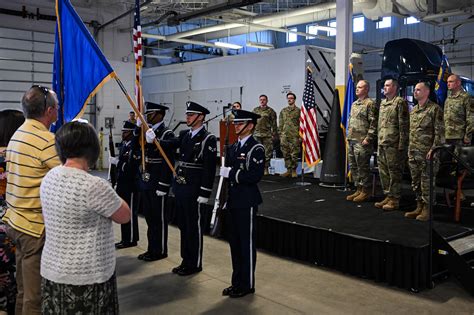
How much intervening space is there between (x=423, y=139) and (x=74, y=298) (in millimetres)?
4571

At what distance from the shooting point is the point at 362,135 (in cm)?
645

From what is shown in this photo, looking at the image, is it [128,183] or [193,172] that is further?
[128,183]

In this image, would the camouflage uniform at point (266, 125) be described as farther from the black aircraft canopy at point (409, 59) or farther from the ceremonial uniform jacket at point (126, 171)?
the ceremonial uniform jacket at point (126, 171)

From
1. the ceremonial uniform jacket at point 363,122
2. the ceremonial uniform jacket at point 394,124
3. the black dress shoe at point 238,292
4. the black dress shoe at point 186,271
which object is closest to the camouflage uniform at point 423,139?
the ceremonial uniform jacket at point 394,124

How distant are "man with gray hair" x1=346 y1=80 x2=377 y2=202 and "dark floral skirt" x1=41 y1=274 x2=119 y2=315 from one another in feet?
16.0

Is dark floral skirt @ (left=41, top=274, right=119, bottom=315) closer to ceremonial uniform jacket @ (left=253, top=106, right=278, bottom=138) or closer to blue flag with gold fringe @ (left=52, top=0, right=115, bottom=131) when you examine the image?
blue flag with gold fringe @ (left=52, top=0, right=115, bottom=131)

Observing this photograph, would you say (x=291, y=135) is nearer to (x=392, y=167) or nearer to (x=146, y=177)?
(x=392, y=167)

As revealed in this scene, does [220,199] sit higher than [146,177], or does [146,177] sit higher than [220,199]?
[146,177]

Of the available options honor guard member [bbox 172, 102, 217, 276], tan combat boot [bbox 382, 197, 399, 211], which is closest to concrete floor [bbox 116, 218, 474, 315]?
honor guard member [bbox 172, 102, 217, 276]

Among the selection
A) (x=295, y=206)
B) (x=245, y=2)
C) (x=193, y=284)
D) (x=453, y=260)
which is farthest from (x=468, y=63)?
(x=193, y=284)

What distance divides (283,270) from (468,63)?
1588 centimetres

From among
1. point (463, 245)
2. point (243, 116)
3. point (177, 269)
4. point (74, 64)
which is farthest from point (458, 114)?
point (74, 64)

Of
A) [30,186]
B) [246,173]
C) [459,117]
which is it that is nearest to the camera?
[30,186]

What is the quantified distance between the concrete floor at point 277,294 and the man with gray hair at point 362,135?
1984 mm
